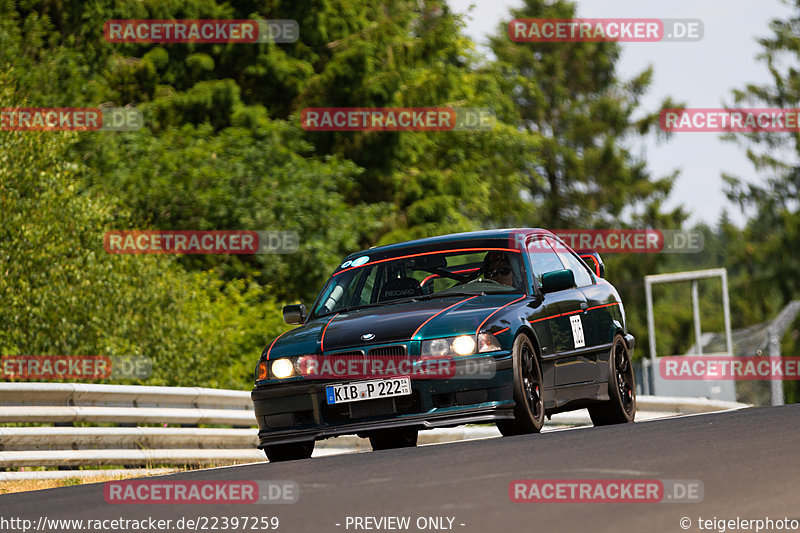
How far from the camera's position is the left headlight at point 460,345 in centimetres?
934

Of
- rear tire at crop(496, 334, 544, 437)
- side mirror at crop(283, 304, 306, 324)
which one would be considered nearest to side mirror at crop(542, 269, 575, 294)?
rear tire at crop(496, 334, 544, 437)

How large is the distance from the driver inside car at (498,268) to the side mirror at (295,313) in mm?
1512

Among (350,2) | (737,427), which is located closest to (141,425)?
(737,427)

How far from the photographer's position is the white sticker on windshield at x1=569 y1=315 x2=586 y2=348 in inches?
425

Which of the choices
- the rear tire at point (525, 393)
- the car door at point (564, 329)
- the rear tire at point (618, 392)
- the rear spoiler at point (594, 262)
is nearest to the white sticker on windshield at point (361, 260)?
the car door at point (564, 329)

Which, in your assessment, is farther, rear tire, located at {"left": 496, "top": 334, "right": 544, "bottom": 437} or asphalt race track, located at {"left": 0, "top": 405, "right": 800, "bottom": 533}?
rear tire, located at {"left": 496, "top": 334, "right": 544, "bottom": 437}

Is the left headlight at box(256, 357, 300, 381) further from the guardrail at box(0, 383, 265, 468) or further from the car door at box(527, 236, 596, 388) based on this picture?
the guardrail at box(0, 383, 265, 468)

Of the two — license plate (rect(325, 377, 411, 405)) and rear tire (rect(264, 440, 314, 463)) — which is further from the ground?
license plate (rect(325, 377, 411, 405))

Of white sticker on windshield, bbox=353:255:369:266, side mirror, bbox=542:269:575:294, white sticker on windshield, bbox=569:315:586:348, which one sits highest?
white sticker on windshield, bbox=353:255:369:266

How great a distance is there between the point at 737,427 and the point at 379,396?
2.40 metres

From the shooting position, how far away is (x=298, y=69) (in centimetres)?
3177

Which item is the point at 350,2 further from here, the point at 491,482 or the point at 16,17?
the point at 491,482

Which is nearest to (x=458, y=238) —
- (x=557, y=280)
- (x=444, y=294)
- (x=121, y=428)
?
(x=444, y=294)

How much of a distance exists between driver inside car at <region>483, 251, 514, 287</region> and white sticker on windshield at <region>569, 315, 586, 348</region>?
63 centimetres
